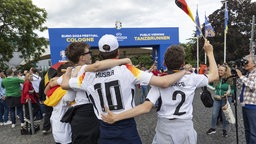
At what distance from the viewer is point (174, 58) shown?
2.20 m

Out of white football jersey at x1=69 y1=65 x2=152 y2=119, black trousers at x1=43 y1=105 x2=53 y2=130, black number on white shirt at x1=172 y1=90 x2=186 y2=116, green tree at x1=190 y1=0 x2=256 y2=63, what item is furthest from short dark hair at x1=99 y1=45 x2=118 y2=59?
green tree at x1=190 y1=0 x2=256 y2=63

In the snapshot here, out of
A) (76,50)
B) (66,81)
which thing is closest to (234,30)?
(76,50)

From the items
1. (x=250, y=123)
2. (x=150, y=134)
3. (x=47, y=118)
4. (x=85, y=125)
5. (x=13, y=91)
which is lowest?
(x=150, y=134)

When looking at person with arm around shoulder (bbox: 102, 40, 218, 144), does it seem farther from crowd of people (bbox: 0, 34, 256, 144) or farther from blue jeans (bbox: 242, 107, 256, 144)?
blue jeans (bbox: 242, 107, 256, 144)

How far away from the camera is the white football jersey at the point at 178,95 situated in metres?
2.22

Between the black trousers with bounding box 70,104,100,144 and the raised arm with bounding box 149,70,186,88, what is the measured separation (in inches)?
36.2

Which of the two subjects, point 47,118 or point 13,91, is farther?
point 13,91

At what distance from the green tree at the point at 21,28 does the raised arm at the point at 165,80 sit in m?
23.9

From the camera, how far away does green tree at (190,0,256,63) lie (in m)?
29.3

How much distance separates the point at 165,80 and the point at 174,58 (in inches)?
12.1

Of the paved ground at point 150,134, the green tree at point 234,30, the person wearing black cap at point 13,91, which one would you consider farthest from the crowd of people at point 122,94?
the green tree at point 234,30

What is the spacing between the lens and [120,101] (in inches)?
80.6

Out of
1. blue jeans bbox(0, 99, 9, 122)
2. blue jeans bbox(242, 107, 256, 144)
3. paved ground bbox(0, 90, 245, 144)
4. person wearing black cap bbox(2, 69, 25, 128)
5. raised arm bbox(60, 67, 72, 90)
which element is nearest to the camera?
raised arm bbox(60, 67, 72, 90)

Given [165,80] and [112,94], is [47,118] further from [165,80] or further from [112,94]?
[165,80]
